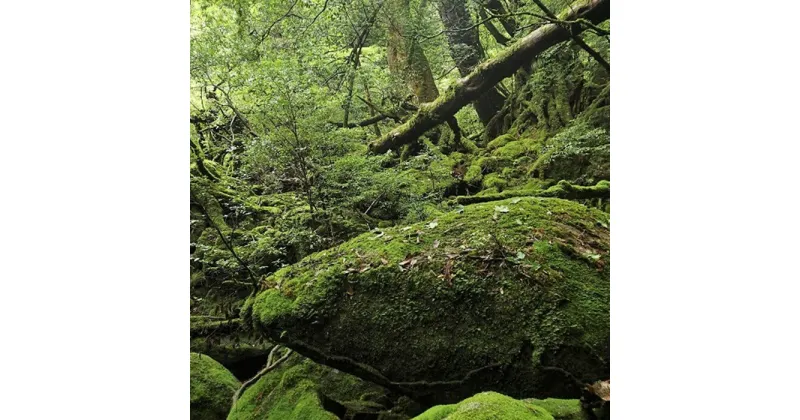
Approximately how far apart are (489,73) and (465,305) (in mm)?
1392

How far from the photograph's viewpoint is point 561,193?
273 centimetres

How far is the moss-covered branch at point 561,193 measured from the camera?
2.66 meters

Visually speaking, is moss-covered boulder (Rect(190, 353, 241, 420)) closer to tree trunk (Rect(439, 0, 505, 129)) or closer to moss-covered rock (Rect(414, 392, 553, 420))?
moss-covered rock (Rect(414, 392, 553, 420))

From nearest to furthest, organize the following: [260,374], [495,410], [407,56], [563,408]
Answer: [495,410], [563,408], [260,374], [407,56]

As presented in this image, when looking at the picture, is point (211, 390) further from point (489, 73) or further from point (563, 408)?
point (489, 73)

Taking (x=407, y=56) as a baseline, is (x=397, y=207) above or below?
below

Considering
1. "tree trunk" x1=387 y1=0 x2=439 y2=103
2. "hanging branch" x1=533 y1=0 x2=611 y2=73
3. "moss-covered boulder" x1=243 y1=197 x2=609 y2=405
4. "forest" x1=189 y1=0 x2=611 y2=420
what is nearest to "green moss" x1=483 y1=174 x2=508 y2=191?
"forest" x1=189 y1=0 x2=611 y2=420

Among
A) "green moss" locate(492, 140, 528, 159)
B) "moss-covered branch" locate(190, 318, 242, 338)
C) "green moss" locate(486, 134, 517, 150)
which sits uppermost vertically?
"green moss" locate(486, 134, 517, 150)

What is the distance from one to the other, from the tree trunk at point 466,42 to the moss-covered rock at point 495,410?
1534 mm

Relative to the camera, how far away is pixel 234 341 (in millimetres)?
3061

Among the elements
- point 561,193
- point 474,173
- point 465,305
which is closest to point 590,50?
point 561,193

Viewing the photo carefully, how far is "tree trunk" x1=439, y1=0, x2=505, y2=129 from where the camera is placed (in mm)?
2982

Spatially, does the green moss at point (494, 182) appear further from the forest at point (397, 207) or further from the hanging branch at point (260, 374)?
the hanging branch at point (260, 374)
